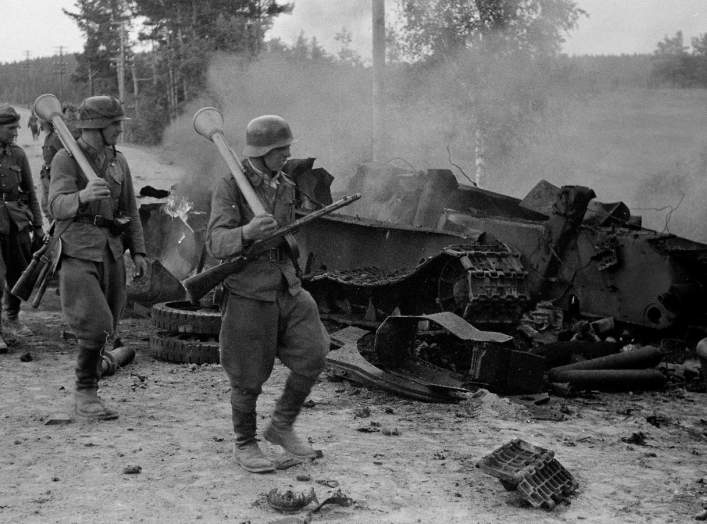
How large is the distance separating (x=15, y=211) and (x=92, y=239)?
357cm

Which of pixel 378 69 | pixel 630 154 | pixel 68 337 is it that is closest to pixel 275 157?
pixel 68 337

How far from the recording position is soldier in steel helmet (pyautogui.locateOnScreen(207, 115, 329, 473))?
5215mm

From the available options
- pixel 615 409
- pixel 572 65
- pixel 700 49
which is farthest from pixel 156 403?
pixel 700 49

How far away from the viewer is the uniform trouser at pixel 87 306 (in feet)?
20.7

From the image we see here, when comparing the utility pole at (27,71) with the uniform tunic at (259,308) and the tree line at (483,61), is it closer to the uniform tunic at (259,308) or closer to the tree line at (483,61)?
the tree line at (483,61)

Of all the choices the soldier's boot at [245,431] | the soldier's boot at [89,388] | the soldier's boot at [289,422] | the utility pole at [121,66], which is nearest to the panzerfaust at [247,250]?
the soldier's boot at [245,431]

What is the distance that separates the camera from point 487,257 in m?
9.02

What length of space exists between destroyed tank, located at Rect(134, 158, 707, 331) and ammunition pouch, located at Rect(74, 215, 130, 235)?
3.43 metres

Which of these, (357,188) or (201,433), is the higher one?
(357,188)

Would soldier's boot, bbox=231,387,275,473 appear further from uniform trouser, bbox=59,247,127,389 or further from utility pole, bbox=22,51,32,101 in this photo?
utility pole, bbox=22,51,32,101

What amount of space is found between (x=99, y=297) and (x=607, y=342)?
5157mm

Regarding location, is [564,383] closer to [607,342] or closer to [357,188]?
[607,342]

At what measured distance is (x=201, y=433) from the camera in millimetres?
6133

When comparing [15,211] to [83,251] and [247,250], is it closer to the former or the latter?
[83,251]
